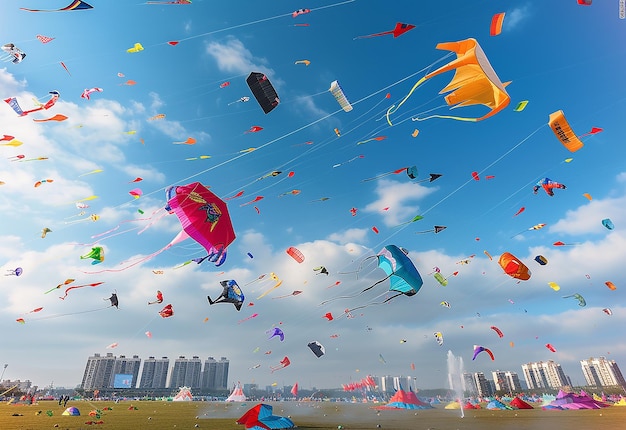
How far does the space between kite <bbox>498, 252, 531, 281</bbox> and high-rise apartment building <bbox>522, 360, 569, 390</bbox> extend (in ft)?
530

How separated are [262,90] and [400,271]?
40.5ft

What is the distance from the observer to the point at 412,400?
50062 mm

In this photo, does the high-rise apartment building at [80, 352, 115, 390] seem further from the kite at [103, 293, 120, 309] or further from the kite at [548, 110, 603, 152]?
the kite at [548, 110, 603, 152]

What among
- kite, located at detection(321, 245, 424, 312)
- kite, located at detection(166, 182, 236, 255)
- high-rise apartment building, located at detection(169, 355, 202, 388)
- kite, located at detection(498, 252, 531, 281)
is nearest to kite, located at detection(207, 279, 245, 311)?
kite, located at detection(166, 182, 236, 255)

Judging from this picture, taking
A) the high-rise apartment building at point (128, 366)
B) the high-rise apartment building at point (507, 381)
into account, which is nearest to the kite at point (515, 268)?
the high-rise apartment building at point (507, 381)

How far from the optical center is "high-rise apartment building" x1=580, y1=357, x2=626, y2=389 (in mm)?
125062

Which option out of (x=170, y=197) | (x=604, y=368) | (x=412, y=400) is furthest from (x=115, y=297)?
(x=604, y=368)

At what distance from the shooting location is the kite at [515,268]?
1930 centimetres

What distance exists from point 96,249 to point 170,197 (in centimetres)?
624

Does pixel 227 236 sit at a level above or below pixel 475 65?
below

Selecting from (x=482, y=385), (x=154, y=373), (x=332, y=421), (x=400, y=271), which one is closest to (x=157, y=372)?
(x=154, y=373)

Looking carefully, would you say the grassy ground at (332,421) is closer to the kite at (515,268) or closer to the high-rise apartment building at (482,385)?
the kite at (515,268)

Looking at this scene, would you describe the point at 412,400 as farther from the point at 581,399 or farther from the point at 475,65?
the point at 475,65

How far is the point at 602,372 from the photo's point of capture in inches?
5192
